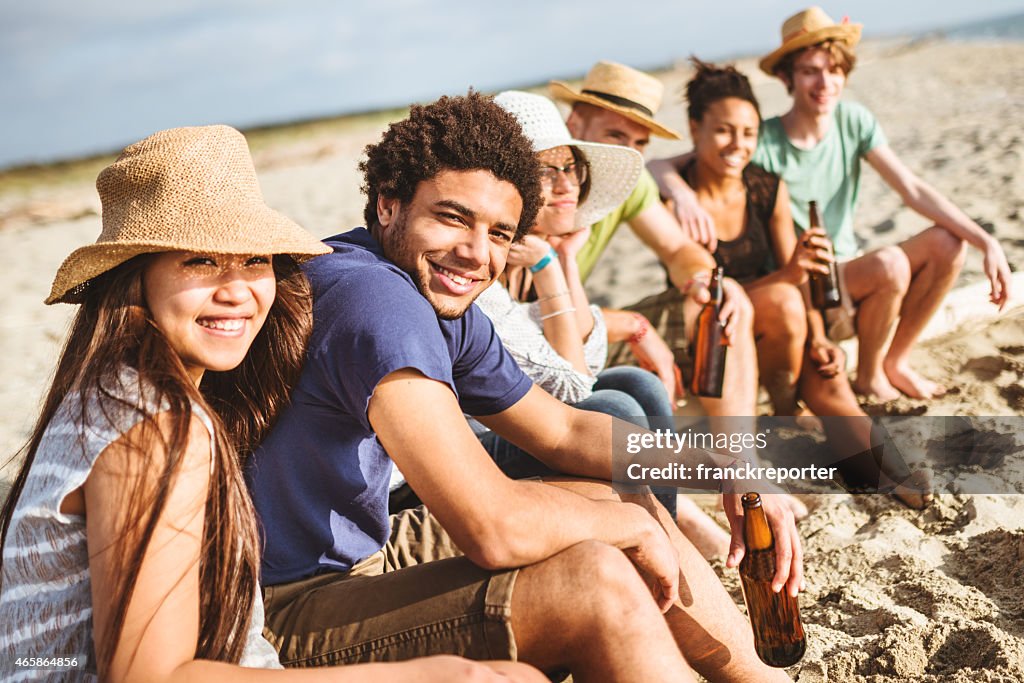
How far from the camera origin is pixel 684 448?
2709 millimetres

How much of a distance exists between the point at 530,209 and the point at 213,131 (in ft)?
3.40

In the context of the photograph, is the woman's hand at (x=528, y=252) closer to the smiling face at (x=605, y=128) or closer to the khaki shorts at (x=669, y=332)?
the khaki shorts at (x=669, y=332)

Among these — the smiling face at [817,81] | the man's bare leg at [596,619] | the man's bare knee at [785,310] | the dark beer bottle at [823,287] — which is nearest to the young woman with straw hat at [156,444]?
the man's bare leg at [596,619]

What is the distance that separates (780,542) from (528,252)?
153cm

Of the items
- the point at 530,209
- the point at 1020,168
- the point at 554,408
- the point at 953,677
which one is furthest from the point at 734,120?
the point at 1020,168

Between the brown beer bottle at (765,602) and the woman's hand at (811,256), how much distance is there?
2150 millimetres

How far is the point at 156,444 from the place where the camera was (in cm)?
162

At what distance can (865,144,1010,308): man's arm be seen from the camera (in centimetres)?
456

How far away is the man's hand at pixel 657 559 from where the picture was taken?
85.8 inches

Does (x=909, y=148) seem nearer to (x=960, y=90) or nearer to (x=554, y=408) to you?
(x=960, y=90)

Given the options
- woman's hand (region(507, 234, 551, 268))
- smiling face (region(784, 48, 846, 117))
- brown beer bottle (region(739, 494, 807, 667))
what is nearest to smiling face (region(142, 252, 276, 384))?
brown beer bottle (region(739, 494, 807, 667))

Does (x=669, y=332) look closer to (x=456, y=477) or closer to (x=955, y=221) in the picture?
(x=955, y=221)

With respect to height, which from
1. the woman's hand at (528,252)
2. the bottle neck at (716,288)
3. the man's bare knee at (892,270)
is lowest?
the man's bare knee at (892,270)

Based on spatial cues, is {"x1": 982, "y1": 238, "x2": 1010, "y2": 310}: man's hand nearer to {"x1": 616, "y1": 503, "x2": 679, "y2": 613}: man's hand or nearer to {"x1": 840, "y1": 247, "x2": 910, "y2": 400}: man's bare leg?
{"x1": 840, "y1": 247, "x2": 910, "y2": 400}: man's bare leg
